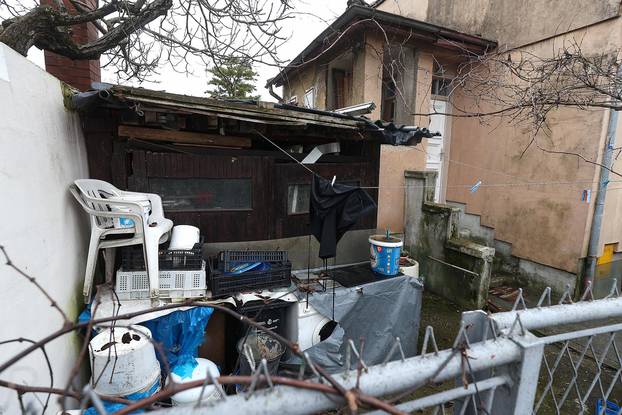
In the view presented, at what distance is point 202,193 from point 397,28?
18.5 ft

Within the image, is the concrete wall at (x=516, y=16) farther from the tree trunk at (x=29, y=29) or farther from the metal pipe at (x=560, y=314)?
the metal pipe at (x=560, y=314)

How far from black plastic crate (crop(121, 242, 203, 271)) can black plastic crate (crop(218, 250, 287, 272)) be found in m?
0.46

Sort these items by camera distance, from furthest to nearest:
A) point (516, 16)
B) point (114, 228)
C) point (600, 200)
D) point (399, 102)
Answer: point (399, 102) → point (516, 16) → point (600, 200) → point (114, 228)

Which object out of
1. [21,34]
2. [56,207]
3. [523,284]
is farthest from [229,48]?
[523,284]

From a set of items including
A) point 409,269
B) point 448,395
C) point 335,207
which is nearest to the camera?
point 448,395

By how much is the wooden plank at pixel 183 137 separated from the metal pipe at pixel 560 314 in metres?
4.43

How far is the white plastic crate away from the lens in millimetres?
3684

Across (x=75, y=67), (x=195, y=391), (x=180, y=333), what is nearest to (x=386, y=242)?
(x=180, y=333)

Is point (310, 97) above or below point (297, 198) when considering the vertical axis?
above

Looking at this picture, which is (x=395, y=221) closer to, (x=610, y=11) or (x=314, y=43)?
(x=314, y=43)

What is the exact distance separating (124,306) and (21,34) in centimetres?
372

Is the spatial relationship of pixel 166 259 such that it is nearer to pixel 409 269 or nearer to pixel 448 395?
pixel 448 395

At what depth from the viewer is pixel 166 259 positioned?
3.79m

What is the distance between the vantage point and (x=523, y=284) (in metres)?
7.73
